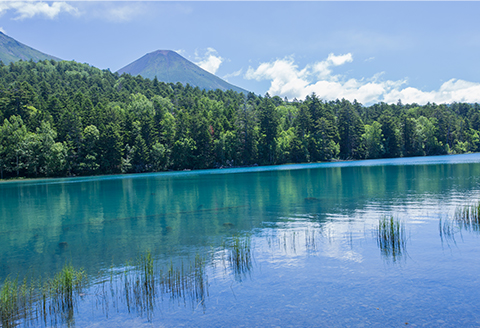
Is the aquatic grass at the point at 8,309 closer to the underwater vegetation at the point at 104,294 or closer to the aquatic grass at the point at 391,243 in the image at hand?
the underwater vegetation at the point at 104,294

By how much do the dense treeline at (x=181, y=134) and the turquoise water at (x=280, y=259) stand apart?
71.0 m

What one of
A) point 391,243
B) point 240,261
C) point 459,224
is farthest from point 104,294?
point 459,224

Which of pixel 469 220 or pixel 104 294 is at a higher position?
pixel 469 220

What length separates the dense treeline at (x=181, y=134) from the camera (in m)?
91.8

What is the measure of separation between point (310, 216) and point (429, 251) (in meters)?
9.40

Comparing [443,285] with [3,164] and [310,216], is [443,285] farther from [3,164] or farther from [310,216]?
[3,164]

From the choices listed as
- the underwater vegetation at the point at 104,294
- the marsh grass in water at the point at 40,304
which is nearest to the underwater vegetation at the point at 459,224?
the underwater vegetation at the point at 104,294

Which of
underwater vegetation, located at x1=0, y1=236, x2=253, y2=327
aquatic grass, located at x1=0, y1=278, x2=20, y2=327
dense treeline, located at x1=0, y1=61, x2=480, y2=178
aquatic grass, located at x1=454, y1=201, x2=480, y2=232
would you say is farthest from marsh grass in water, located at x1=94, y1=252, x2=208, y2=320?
dense treeline, located at x1=0, y1=61, x2=480, y2=178

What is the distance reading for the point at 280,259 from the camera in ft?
45.4

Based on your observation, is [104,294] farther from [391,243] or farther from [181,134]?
[181,134]

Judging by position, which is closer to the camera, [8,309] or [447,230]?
[8,309]

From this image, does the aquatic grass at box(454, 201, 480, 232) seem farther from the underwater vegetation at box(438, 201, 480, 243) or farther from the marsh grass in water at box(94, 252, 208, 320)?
the marsh grass in water at box(94, 252, 208, 320)

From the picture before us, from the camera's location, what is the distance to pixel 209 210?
2830cm

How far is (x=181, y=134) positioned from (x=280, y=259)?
101742mm
